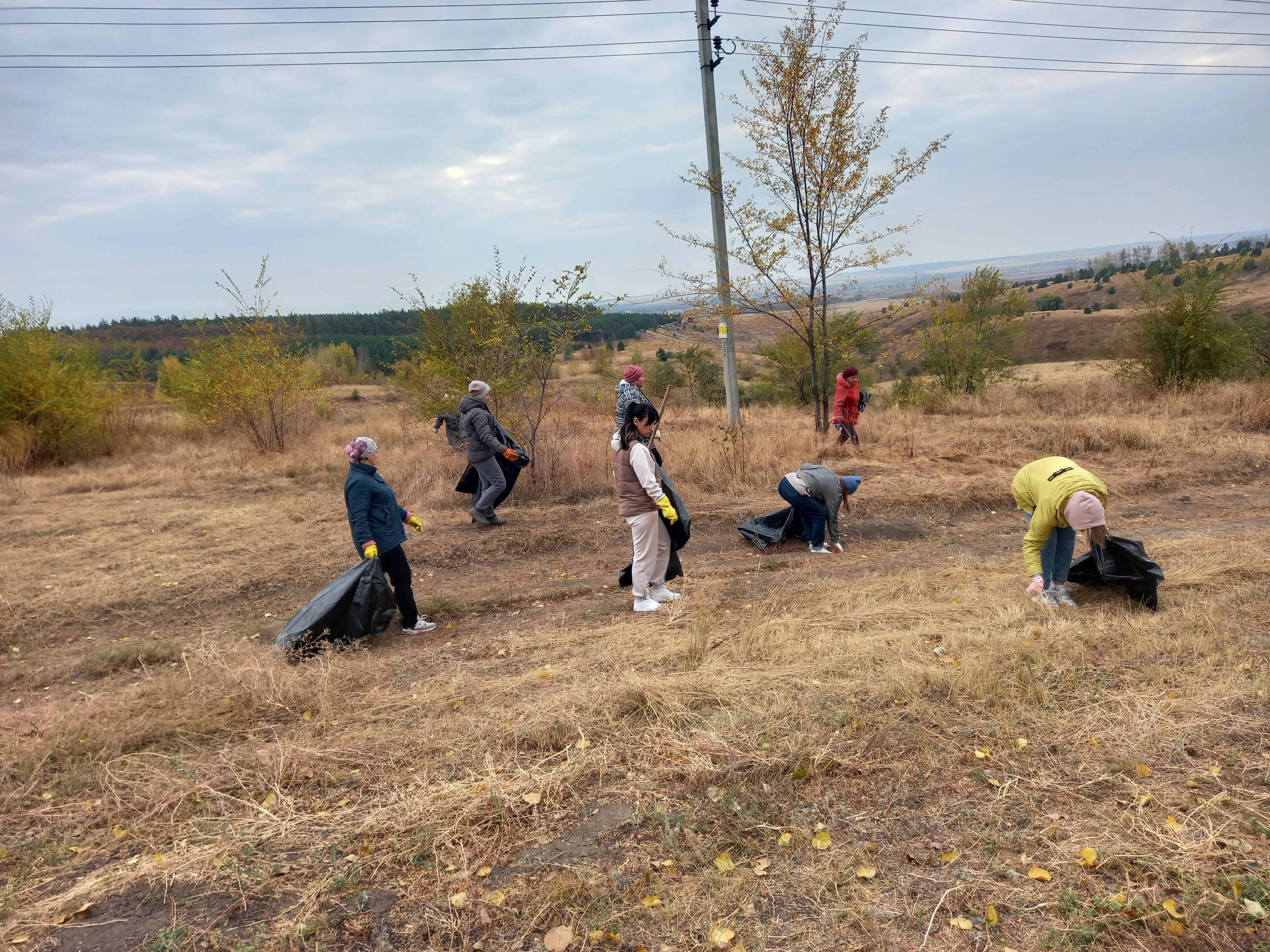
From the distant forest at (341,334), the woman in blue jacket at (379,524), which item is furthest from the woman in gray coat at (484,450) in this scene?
the distant forest at (341,334)

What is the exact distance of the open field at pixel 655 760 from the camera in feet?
8.83

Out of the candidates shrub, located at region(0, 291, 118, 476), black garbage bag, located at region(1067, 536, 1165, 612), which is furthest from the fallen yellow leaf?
shrub, located at region(0, 291, 118, 476)

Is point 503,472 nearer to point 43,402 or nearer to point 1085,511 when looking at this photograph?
point 1085,511

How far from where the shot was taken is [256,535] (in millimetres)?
9016

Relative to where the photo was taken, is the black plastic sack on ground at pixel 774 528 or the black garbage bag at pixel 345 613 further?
the black plastic sack on ground at pixel 774 528

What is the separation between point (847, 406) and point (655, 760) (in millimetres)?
9599

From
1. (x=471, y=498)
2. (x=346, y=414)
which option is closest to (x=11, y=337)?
(x=346, y=414)

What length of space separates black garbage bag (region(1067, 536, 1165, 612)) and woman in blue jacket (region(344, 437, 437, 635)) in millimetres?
5049

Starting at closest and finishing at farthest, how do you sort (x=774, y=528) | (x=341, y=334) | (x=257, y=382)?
(x=774, y=528), (x=257, y=382), (x=341, y=334)

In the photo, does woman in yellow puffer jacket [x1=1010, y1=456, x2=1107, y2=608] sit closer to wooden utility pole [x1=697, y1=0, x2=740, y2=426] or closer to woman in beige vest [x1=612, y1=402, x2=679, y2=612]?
Result: woman in beige vest [x1=612, y1=402, x2=679, y2=612]

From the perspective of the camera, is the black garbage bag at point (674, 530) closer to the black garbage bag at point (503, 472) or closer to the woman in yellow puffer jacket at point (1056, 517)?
the woman in yellow puffer jacket at point (1056, 517)

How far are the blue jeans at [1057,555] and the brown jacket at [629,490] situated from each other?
2744 mm

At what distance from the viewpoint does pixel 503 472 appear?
890 cm

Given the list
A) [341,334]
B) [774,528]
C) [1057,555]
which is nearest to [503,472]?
[774,528]
